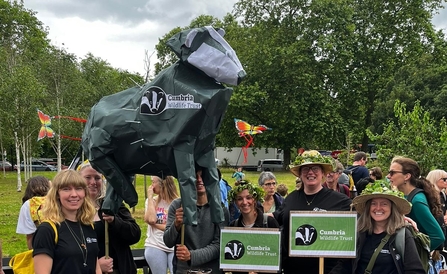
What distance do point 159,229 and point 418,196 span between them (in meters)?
2.53

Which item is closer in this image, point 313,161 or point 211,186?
point 211,186

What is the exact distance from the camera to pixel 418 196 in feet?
12.3

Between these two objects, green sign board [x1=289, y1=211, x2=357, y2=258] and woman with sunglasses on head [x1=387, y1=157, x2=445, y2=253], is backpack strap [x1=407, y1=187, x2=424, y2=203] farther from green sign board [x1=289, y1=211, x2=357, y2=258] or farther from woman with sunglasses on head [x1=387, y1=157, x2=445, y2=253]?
green sign board [x1=289, y1=211, x2=357, y2=258]

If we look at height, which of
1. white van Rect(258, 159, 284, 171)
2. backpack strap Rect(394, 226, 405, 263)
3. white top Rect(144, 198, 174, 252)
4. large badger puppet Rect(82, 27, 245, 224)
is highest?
large badger puppet Rect(82, 27, 245, 224)

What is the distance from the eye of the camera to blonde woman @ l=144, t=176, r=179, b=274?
4625 mm

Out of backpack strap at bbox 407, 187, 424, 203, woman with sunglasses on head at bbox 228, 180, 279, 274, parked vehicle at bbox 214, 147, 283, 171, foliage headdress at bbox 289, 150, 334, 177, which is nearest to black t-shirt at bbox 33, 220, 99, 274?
woman with sunglasses on head at bbox 228, 180, 279, 274

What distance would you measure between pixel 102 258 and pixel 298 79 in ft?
A: 75.2

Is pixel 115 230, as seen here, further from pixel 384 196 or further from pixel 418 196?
pixel 418 196

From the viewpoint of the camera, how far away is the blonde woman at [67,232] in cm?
262

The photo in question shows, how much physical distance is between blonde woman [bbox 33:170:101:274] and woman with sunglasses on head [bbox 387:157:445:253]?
2.53m

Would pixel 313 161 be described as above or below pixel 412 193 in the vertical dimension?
above

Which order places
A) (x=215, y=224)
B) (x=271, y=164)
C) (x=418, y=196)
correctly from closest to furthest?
(x=215, y=224)
(x=418, y=196)
(x=271, y=164)

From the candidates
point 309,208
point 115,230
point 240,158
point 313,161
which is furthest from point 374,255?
point 240,158

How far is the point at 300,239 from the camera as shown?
10.3 feet
